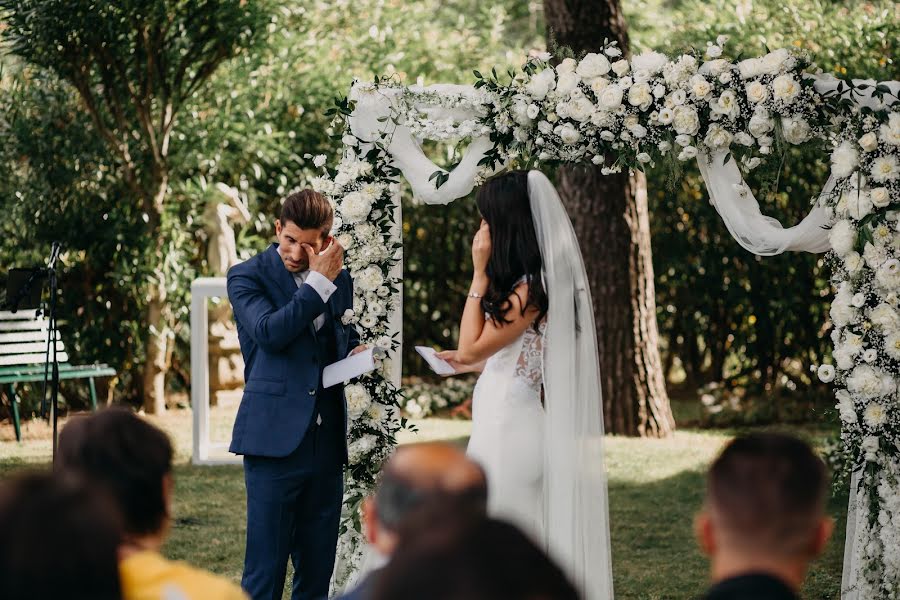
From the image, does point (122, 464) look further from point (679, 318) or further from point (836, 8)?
point (836, 8)

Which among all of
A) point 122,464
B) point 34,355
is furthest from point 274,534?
point 34,355

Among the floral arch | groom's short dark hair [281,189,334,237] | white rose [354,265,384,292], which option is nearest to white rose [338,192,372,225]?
the floral arch

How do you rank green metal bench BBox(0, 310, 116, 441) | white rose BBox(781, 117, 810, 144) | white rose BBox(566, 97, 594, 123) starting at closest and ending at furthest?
white rose BBox(781, 117, 810, 144) → white rose BBox(566, 97, 594, 123) → green metal bench BBox(0, 310, 116, 441)

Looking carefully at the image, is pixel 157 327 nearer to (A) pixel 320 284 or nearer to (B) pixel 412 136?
(B) pixel 412 136

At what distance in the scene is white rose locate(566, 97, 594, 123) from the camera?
457cm

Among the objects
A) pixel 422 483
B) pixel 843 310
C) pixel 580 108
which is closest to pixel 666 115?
pixel 580 108

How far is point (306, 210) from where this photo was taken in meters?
4.11

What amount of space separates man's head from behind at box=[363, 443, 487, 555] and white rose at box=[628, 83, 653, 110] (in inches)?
113

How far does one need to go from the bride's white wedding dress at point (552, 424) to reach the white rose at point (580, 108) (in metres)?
0.68

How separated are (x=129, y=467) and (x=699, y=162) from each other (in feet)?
10.1

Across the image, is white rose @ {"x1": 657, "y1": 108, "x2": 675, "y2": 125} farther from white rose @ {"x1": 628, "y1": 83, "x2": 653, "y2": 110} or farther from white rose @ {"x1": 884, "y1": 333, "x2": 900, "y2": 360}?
white rose @ {"x1": 884, "y1": 333, "x2": 900, "y2": 360}

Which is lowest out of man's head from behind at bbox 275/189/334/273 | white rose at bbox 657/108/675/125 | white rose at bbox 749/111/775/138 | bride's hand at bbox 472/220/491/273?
bride's hand at bbox 472/220/491/273

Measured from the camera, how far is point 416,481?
190 cm

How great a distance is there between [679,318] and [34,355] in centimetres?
554
